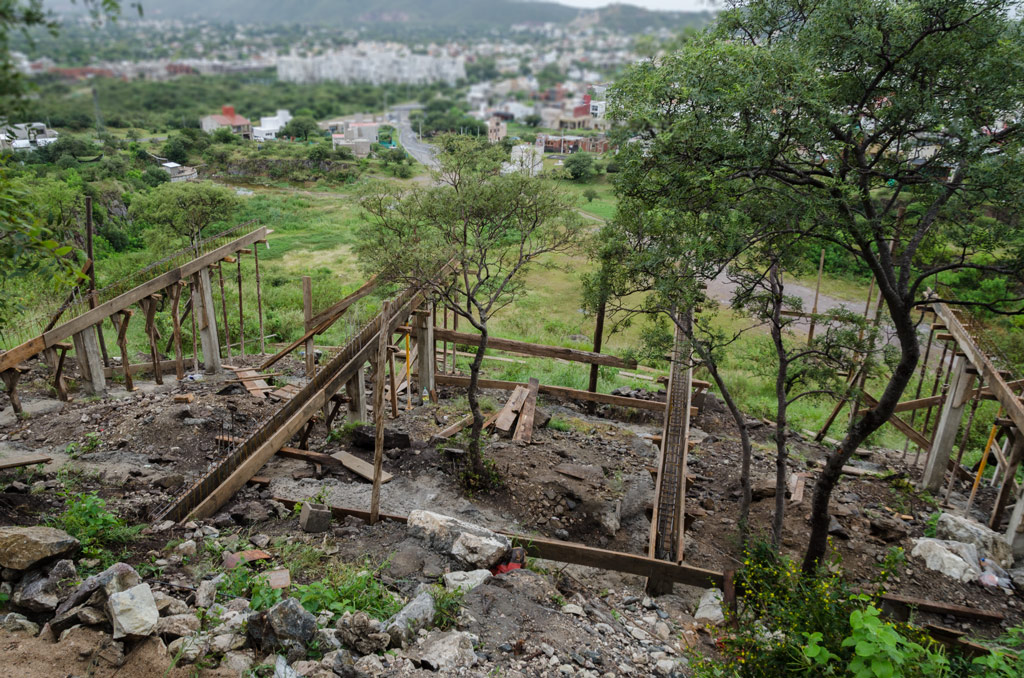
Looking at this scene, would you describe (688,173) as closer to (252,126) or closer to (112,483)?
(112,483)

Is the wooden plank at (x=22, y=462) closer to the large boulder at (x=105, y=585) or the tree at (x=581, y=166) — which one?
the large boulder at (x=105, y=585)

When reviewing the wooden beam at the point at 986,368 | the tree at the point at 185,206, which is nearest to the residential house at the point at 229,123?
the tree at the point at 185,206

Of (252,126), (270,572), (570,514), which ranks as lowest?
(570,514)

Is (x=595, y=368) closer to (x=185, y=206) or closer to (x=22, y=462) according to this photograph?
(x=22, y=462)

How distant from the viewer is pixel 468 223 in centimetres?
1041

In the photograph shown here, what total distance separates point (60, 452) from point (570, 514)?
8.01 meters

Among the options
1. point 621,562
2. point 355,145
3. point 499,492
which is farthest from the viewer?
point 355,145

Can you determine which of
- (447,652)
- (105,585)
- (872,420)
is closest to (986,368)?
(872,420)

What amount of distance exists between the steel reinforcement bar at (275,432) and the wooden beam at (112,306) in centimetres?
432

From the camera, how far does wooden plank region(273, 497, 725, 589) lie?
7715 mm

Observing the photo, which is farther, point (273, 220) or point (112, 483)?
point (273, 220)

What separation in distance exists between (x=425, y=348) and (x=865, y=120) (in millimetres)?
8696

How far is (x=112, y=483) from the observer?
8.55 meters

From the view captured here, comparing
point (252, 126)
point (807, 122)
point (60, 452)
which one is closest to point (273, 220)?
point (252, 126)
